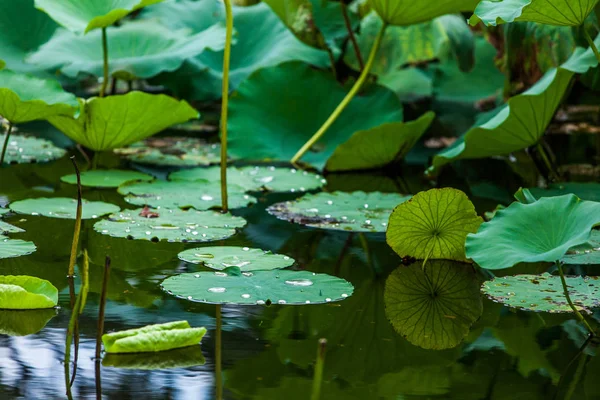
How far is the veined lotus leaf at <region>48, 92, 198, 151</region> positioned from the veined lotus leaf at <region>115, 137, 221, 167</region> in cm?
36

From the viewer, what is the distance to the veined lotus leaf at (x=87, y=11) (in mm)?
2797

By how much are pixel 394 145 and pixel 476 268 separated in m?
1.12

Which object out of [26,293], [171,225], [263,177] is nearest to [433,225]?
[171,225]

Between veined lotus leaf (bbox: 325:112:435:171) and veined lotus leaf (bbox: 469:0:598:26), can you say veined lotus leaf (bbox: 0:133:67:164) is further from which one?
veined lotus leaf (bbox: 469:0:598:26)

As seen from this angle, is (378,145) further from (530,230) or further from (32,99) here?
(530,230)

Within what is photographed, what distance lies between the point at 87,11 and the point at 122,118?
1.70 feet

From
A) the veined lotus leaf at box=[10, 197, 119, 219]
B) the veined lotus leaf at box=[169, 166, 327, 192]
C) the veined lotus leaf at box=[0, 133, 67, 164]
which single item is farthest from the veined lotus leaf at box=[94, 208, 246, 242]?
the veined lotus leaf at box=[0, 133, 67, 164]

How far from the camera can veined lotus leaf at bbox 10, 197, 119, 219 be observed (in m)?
2.27

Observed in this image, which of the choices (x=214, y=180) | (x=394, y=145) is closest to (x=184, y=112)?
(x=214, y=180)

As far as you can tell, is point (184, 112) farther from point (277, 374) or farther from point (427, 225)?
point (277, 374)

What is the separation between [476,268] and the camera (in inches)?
75.9

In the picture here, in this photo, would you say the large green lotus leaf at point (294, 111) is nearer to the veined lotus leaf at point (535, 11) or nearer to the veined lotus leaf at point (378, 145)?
the veined lotus leaf at point (378, 145)

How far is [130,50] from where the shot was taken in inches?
147

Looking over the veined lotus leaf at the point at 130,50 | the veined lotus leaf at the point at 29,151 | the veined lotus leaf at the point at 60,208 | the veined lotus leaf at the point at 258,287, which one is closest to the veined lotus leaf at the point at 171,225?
the veined lotus leaf at the point at 60,208
